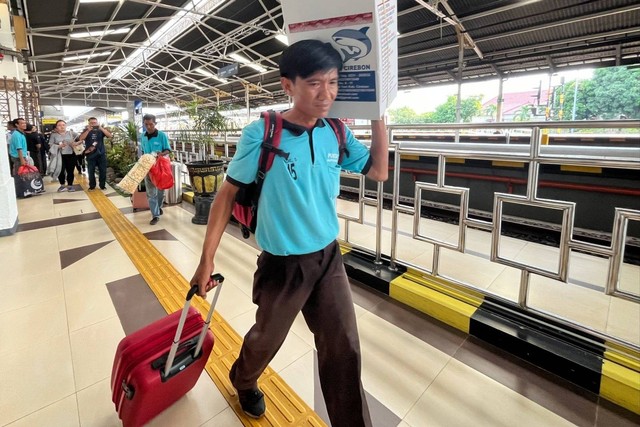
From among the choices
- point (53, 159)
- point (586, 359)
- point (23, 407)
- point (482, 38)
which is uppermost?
point (482, 38)

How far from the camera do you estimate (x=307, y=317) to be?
1.14 meters

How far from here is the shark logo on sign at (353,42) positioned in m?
0.89

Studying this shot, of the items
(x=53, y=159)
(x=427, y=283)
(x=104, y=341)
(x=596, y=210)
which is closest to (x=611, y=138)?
(x=596, y=210)

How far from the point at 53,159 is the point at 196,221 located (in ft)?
19.8

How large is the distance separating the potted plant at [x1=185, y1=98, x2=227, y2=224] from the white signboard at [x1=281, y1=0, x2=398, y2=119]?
3339mm

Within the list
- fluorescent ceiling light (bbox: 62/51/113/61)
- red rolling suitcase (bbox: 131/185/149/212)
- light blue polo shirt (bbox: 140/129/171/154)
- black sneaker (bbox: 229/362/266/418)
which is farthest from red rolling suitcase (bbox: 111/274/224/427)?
fluorescent ceiling light (bbox: 62/51/113/61)

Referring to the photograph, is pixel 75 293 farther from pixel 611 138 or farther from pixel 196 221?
pixel 611 138

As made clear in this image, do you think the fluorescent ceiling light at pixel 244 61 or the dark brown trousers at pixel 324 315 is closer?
the dark brown trousers at pixel 324 315

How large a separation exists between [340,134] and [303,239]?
1.30 ft

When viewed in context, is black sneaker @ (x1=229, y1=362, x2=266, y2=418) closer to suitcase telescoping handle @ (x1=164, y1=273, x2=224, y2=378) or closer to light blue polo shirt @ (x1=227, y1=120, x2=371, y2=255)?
suitcase telescoping handle @ (x1=164, y1=273, x2=224, y2=378)

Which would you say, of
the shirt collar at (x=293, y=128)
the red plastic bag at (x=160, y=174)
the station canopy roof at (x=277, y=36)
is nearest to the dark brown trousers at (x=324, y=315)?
the shirt collar at (x=293, y=128)

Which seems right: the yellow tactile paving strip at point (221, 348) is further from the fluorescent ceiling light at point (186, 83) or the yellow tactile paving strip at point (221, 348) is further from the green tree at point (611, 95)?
the fluorescent ceiling light at point (186, 83)

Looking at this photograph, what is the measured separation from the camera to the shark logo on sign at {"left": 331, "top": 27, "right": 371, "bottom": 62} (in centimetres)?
89

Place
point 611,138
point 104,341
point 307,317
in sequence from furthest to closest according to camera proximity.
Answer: point 611,138 → point 104,341 → point 307,317
